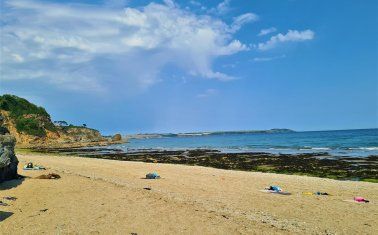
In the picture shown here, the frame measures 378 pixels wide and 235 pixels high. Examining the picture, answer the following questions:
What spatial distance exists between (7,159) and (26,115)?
85.4 metres

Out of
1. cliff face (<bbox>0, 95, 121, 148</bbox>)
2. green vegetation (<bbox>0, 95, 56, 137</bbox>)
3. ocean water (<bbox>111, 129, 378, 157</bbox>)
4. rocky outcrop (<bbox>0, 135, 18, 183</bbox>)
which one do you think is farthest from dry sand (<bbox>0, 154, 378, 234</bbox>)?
green vegetation (<bbox>0, 95, 56, 137</bbox>)

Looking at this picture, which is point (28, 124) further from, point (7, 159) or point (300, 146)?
point (7, 159)

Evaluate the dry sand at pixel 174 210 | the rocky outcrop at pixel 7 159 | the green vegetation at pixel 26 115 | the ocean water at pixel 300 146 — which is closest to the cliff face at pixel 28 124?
the green vegetation at pixel 26 115

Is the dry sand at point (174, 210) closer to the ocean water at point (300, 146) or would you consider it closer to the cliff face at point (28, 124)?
the ocean water at point (300, 146)

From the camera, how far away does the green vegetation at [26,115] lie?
8956 centimetres

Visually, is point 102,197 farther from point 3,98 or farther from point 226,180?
point 3,98

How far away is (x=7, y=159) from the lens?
16016 mm

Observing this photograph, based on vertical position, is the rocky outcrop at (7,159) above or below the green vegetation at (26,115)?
below

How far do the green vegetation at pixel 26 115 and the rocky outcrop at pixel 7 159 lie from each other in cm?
7743

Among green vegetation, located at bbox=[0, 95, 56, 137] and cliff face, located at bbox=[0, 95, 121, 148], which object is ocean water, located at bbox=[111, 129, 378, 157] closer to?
cliff face, located at bbox=[0, 95, 121, 148]

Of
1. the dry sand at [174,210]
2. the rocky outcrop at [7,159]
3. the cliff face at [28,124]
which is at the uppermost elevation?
the cliff face at [28,124]

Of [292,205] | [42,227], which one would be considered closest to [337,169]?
[292,205]

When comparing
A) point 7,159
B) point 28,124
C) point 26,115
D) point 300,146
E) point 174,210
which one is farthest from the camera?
point 26,115

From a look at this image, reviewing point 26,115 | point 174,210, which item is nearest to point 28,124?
point 26,115
